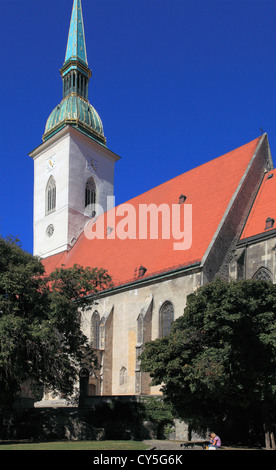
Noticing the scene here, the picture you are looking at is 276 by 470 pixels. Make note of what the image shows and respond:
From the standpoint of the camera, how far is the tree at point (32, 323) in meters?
17.1

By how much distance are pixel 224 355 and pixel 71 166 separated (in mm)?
26129

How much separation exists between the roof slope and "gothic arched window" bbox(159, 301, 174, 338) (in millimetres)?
1772

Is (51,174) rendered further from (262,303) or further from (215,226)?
(262,303)

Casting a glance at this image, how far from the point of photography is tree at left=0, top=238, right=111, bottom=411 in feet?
56.0

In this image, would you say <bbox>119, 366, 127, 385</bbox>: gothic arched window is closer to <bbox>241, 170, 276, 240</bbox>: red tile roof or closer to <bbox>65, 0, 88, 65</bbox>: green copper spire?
<bbox>241, 170, 276, 240</bbox>: red tile roof

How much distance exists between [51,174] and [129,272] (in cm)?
1606

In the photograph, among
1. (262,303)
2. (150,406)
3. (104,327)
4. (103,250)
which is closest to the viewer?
(262,303)

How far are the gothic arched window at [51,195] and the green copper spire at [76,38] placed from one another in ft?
36.7

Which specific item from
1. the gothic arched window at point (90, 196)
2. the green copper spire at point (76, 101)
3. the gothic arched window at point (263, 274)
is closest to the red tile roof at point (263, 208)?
the gothic arched window at point (263, 274)

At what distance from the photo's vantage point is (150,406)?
68.2ft

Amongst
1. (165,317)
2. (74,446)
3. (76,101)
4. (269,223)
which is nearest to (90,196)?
(76,101)

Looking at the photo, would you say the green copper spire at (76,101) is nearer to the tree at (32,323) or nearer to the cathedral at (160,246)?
the cathedral at (160,246)

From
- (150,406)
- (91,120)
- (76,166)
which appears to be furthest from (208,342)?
(91,120)

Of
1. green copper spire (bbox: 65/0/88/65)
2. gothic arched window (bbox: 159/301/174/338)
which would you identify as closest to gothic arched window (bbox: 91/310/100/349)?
gothic arched window (bbox: 159/301/174/338)
